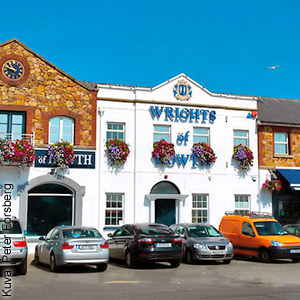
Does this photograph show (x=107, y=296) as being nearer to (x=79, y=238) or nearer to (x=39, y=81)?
(x=79, y=238)

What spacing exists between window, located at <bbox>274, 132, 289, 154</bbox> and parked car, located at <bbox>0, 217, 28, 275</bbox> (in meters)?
16.2

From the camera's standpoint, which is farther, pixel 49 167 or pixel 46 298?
pixel 49 167

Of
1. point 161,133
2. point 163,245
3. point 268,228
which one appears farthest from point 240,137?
point 163,245

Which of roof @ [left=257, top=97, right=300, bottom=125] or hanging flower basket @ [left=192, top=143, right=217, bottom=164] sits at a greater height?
roof @ [left=257, top=97, right=300, bottom=125]

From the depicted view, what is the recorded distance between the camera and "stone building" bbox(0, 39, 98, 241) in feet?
68.0

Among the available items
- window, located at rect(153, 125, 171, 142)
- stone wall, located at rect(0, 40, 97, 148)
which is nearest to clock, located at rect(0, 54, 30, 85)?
stone wall, located at rect(0, 40, 97, 148)

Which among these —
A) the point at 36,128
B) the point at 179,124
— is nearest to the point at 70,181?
the point at 36,128

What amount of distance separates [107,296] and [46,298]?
4.36 ft

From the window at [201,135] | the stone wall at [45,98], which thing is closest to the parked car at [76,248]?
the stone wall at [45,98]

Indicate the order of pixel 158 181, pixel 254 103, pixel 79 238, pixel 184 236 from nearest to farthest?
pixel 79 238 < pixel 184 236 < pixel 158 181 < pixel 254 103

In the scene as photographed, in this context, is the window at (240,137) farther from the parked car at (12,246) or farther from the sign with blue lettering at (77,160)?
the parked car at (12,246)

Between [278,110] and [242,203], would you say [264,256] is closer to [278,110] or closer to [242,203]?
[242,203]

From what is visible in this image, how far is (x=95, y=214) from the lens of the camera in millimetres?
21672

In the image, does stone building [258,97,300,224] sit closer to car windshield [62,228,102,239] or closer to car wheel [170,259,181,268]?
car wheel [170,259,181,268]
